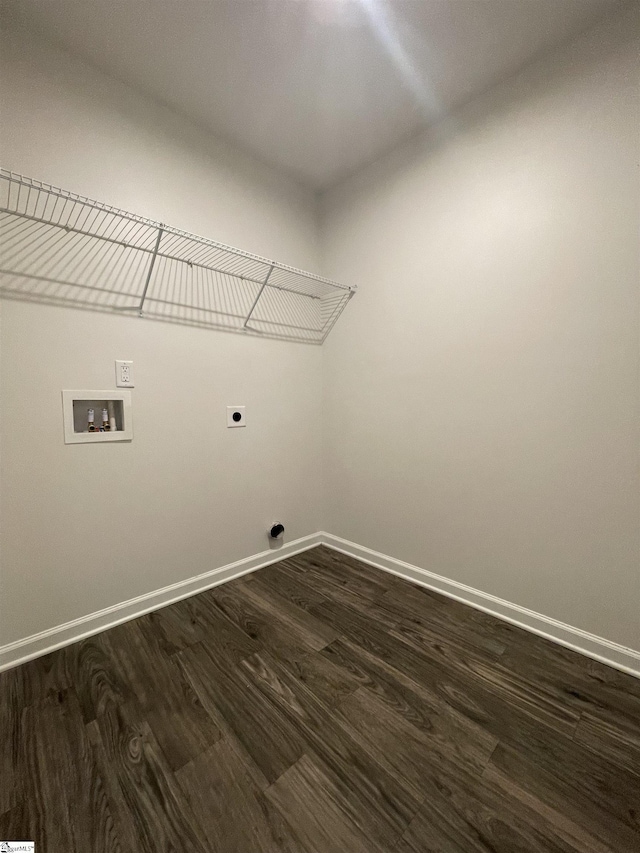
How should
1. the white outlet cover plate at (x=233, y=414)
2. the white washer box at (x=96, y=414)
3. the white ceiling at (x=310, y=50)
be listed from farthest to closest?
the white outlet cover plate at (x=233, y=414)
the white washer box at (x=96, y=414)
the white ceiling at (x=310, y=50)

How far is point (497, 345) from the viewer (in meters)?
1.67

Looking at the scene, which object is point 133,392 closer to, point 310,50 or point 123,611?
point 123,611

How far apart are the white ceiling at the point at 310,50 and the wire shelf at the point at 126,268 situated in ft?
2.14

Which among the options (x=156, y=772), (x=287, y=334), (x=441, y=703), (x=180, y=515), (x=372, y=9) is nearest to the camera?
(x=156, y=772)

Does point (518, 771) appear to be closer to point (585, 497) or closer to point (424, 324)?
point (585, 497)

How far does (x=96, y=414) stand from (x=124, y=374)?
22cm

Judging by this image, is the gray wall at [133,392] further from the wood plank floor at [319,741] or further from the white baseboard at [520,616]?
the white baseboard at [520,616]

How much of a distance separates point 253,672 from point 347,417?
1.53 m

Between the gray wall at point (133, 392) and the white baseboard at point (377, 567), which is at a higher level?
the gray wall at point (133, 392)

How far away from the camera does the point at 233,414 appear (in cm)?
205

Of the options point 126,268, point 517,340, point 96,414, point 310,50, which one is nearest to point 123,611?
point 96,414

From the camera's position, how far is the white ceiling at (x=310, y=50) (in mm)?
1312

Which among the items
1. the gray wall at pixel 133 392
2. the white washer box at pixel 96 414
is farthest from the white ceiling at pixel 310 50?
the white washer box at pixel 96 414

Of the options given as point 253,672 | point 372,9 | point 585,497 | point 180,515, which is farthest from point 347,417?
point 372,9
